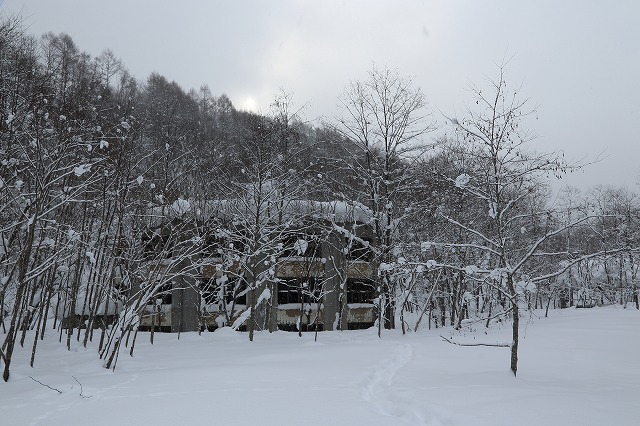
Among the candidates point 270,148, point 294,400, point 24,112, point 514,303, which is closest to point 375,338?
point 270,148

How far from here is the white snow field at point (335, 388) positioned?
218 inches

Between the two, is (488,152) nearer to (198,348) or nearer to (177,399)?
(177,399)

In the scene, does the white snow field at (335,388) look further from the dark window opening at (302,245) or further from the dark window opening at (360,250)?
the dark window opening at (360,250)

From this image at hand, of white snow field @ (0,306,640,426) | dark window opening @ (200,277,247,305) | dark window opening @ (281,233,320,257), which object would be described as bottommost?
white snow field @ (0,306,640,426)

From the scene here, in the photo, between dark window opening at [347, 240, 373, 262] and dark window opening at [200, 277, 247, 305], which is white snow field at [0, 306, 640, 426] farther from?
dark window opening at [347, 240, 373, 262]

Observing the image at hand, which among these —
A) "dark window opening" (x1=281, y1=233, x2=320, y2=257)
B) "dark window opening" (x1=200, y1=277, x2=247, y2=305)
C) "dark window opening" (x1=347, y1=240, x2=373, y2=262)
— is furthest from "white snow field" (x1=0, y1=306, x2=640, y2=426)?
"dark window opening" (x1=347, y1=240, x2=373, y2=262)

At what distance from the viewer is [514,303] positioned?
775cm

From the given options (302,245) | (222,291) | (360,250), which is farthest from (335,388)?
(360,250)

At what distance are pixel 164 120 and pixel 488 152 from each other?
31085 mm

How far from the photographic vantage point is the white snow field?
18.2ft

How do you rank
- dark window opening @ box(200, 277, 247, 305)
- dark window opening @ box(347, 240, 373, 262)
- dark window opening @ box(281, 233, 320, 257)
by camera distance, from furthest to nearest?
dark window opening @ box(347, 240, 373, 262) < dark window opening @ box(200, 277, 247, 305) < dark window opening @ box(281, 233, 320, 257)

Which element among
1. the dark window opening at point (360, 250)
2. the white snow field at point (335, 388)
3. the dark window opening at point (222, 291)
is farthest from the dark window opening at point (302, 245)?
the white snow field at point (335, 388)

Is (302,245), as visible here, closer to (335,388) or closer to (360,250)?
(360,250)

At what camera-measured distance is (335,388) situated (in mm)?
7297
